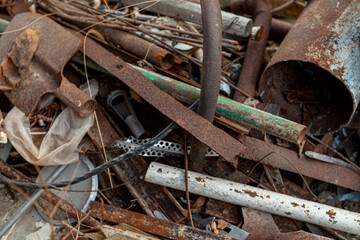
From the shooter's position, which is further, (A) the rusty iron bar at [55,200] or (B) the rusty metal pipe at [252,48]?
(B) the rusty metal pipe at [252,48]

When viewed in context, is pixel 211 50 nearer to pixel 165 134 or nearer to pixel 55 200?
pixel 165 134

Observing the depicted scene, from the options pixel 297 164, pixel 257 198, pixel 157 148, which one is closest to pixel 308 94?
pixel 297 164

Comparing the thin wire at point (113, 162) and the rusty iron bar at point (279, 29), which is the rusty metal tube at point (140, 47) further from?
the rusty iron bar at point (279, 29)

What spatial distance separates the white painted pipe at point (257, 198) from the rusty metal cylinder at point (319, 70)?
2.73 ft

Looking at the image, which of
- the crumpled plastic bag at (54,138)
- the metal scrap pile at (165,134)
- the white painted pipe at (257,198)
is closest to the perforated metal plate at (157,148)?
the metal scrap pile at (165,134)

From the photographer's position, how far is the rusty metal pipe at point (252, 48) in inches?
116

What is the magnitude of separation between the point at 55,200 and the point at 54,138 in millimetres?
482

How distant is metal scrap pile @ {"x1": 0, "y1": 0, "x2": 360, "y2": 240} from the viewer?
7.68 ft

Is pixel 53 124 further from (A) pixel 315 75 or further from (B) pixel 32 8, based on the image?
(A) pixel 315 75

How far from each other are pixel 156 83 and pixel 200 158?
2.30 feet

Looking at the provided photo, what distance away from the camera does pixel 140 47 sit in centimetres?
280

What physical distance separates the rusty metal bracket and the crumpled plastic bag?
10 centimetres

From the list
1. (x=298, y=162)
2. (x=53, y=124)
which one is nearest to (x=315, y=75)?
(x=298, y=162)

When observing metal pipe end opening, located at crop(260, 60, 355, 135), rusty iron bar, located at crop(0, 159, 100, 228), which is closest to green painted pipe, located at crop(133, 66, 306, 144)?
metal pipe end opening, located at crop(260, 60, 355, 135)
